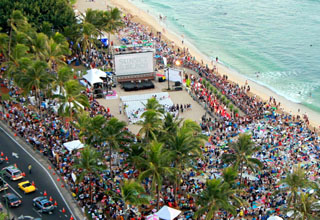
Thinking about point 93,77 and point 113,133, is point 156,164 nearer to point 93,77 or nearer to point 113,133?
point 113,133

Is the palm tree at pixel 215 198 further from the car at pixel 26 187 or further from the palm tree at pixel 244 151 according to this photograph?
the car at pixel 26 187

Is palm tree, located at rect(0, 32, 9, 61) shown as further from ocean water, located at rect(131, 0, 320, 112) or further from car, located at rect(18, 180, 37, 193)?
ocean water, located at rect(131, 0, 320, 112)

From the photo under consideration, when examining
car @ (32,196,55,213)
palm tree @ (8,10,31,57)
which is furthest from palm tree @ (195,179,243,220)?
palm tree @ (8,10,31,57)

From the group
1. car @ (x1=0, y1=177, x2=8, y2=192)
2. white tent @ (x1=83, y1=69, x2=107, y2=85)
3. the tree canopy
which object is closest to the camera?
car @ (x1=0, y1=177, x2=8, y2=192)

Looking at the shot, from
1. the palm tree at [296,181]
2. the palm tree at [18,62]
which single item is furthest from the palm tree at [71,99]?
the palm tree at [296,181]

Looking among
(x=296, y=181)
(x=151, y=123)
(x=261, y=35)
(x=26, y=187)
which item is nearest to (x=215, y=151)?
(x=151, y=123)

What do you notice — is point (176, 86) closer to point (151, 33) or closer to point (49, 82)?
point (49, 82)
